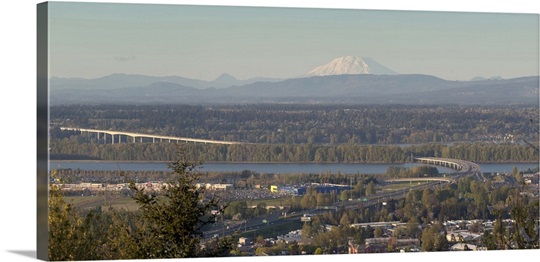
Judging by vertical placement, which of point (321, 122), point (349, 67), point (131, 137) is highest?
point (349, 67)

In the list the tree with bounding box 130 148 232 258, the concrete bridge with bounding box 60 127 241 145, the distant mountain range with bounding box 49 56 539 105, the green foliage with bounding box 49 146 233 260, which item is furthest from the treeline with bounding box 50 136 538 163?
the tree with bounding box 130 148 232 258

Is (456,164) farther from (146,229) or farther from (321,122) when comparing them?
(146,229)

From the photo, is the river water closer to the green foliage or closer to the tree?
the green foliage

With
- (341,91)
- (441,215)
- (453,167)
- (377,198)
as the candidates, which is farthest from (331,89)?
(441,215)

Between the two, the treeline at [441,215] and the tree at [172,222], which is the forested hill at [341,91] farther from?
the tree at [172,222]

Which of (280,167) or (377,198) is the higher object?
(280,167)

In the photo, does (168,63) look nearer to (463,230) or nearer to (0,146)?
(0,146)

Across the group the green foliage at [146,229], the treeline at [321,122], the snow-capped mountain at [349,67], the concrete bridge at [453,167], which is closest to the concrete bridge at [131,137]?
the treeline at [321,122]

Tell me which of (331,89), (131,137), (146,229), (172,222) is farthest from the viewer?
(331,89)
